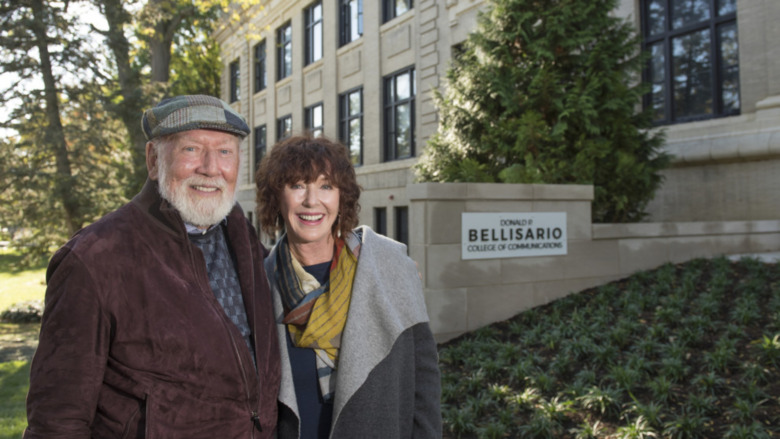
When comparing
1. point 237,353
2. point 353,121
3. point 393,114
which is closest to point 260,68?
point 353,121

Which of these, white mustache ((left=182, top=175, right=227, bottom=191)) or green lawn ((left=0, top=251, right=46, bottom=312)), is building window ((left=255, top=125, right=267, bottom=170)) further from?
white mustache ((left=182, top=175, right=227, bottom=191))

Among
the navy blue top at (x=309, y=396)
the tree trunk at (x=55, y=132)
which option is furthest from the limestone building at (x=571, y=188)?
the tree trunk at (x=55, y=132)

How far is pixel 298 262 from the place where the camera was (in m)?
2.38

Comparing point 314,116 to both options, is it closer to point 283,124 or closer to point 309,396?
point 283,124

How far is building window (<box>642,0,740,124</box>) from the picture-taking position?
1013 cm

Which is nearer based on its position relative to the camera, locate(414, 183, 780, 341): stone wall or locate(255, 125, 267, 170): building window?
locate(414, 183, 780, 341): stone wall

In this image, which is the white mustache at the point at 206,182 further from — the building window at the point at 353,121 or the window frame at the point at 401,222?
the building window at the point at 353,121

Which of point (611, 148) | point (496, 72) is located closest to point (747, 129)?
point (611, 148)

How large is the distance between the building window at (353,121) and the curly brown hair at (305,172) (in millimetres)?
15016

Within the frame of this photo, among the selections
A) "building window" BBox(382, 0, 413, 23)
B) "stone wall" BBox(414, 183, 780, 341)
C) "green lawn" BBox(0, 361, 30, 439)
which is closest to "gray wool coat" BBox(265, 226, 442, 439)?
"green lawn" BBox(0, 361, 30, 439)

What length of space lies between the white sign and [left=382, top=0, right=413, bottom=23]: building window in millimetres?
10118

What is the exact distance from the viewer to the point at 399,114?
1608 cm

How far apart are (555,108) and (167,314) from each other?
7063 millimetres

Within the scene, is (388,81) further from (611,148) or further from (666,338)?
(666,338)
